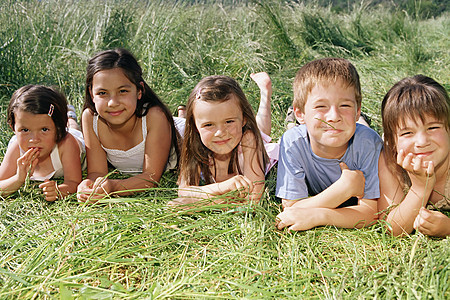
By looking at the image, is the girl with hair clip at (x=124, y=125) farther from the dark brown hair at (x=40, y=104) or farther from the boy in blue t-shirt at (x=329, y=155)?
the boy in blue t-shirt at (x=329, y=155)

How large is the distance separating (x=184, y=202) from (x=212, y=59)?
2.60m

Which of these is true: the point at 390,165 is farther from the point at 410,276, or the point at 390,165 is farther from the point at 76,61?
the point at 76,61

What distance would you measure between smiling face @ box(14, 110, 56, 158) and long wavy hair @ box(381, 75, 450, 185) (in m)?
2.00

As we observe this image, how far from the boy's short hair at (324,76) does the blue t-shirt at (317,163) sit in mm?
179

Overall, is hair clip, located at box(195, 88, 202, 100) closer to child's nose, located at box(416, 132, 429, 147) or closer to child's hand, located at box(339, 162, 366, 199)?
child's hand, located at box(339, 162, 366, 199)

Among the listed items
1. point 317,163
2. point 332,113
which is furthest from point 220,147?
point 332,113

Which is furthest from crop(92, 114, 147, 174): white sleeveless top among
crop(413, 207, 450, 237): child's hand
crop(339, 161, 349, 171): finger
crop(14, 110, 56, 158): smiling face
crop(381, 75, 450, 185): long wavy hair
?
crop(413, 207, 450, 237): child's hand

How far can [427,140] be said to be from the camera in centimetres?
189

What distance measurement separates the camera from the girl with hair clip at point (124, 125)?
252 cm

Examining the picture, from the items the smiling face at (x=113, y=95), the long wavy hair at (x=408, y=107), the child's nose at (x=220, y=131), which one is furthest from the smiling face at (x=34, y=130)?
the long wavy hair at (x=408, y=107)

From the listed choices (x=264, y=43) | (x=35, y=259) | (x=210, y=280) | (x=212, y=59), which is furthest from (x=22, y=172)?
(x=264, y=43)

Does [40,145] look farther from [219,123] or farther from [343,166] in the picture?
[343,166]

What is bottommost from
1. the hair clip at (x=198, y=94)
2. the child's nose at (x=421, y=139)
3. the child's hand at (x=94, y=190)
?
the child's hand at (x=94, y=190)

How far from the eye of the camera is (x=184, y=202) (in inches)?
86.3
